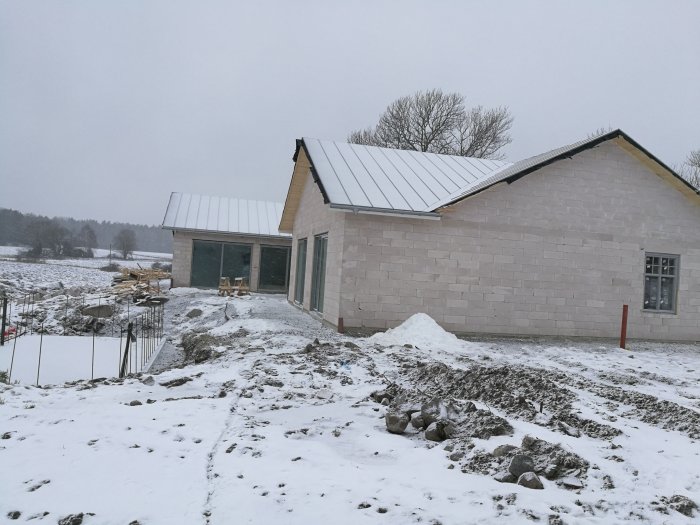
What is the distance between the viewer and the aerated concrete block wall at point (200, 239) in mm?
21891

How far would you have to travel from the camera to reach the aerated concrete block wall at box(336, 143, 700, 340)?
36.2 feet

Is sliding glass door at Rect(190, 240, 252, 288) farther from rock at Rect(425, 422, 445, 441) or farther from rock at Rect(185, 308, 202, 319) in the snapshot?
rock at Rect(425, 422, 445, 441)

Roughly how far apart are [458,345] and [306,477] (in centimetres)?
704

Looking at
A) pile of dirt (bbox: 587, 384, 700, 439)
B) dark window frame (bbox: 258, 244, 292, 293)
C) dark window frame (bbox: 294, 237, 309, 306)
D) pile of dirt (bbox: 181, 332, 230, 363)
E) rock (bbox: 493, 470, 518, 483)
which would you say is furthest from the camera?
dark window frame (bbox: 258, 244, 292, 293)

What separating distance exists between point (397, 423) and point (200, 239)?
19337 millimetres

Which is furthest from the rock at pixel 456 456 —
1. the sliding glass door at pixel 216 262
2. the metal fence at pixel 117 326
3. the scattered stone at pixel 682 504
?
the sliding glass door at pixel 216 262

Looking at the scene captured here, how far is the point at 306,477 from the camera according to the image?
354 cm

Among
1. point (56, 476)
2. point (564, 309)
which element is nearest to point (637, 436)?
point (56, 476)

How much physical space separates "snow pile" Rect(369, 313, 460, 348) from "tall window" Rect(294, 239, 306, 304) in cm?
549

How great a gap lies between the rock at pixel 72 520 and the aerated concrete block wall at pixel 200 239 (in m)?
19.8

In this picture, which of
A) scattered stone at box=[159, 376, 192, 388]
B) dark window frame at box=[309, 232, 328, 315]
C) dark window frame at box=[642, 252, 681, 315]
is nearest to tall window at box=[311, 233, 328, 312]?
dark window frame at box=[309, 232, 328, 315]

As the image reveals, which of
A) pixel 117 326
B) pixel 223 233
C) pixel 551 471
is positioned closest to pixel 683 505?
pixel 551 471

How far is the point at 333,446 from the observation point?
421 centimetres

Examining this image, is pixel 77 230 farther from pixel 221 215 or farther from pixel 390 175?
pixel 390 175
